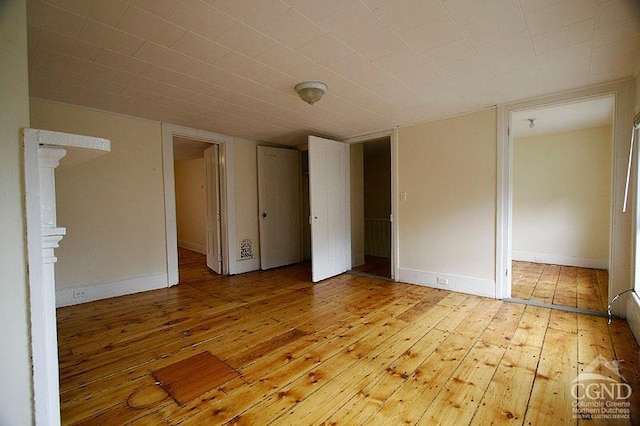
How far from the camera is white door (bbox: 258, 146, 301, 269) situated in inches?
191

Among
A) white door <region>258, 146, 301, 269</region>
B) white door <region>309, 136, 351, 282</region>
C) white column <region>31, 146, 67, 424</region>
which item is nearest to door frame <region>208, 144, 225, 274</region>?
white door <region>258, 146, 301, 269</region>

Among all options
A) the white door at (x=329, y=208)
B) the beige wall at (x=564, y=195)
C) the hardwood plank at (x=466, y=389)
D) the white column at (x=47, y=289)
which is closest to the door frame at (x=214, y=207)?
the white door at (x=329, y=208)

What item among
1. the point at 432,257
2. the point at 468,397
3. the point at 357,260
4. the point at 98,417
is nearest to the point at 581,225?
the point at 432,257

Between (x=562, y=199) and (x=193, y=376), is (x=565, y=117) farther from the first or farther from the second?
(x=193, y=376)

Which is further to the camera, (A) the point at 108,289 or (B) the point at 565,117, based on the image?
(B) the point at 565,117

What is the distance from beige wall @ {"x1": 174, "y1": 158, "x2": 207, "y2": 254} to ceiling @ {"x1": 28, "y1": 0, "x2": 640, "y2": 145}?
3.61 metres

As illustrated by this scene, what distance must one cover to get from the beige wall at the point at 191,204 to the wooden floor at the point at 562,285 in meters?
5.98

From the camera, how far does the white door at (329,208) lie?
13.2 feet

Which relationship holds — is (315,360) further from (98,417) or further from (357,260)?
(357,260)

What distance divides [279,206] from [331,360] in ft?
11.2

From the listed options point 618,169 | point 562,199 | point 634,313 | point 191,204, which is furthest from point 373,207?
point 634,313

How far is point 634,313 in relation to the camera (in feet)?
7.45

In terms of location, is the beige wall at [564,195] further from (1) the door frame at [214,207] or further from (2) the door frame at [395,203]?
(1) the door frame at [214,207]

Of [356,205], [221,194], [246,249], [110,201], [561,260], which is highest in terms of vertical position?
[221,194]
